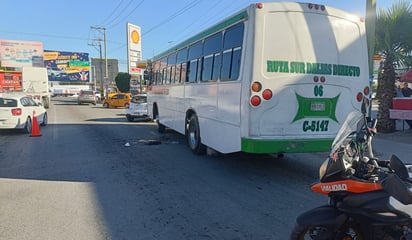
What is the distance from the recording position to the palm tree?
1215cm

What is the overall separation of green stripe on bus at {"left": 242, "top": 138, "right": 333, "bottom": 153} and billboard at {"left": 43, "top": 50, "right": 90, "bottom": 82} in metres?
69.6

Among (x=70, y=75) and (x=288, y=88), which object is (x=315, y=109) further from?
(x=70, y=75)

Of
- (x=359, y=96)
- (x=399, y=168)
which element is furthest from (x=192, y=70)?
(x=399, y=168)

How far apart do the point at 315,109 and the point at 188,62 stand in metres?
4.16

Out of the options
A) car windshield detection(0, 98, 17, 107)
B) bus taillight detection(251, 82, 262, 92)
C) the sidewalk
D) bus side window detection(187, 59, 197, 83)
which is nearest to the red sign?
car windshield detection(0, 98, 17, 107)

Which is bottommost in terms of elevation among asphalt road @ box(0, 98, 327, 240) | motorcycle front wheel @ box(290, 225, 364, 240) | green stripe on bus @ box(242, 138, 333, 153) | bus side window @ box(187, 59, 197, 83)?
asphalt road @ box(0, 98, 327, 240)

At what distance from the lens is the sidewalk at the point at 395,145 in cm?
912

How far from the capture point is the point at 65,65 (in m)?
70.8

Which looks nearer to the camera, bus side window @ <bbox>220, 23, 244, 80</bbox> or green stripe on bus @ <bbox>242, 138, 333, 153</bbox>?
green stripe on bus @ <bbox>242, 138, 333, 153</bbox>

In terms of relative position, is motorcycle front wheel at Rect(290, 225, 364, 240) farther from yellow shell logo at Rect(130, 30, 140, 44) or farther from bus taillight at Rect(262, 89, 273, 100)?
yellow shell logo at Rect(130, 30, 140, 44)

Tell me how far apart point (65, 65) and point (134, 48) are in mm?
32039

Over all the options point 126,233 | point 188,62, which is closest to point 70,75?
point 188,62

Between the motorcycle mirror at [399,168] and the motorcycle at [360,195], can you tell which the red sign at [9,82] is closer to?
the motorcycle at [360,195]

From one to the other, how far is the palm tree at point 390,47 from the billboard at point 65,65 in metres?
65.5
